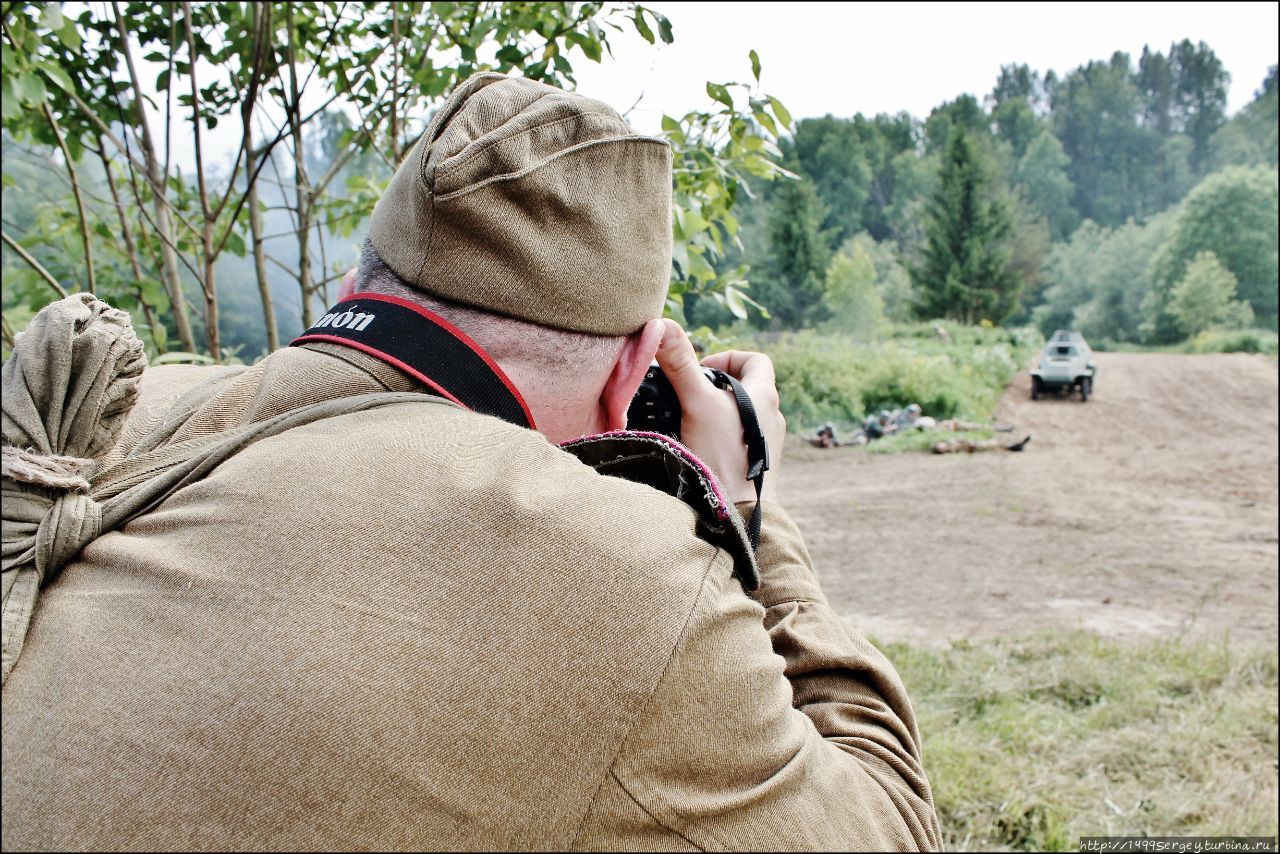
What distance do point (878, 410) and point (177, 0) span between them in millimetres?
17400

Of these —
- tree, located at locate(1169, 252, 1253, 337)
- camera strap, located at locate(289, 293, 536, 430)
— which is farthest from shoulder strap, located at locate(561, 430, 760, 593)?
tree, located at locate(1169, 252, 1253, 337)

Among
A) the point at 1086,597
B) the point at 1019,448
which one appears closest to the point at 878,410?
the point at 1019,448

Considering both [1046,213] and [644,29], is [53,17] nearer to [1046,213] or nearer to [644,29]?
[644,29]

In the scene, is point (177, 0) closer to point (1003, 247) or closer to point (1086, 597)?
point (1086, 597)

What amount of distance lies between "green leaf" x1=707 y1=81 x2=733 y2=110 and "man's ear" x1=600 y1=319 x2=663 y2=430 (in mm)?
1455

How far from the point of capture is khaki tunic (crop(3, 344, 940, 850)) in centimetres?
72

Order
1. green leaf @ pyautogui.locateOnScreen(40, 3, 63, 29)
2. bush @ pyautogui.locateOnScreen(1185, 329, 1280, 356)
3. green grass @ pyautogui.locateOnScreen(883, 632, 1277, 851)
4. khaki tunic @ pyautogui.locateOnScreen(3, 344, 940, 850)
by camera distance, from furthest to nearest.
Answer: bush @ pyautogui.locateOnScreen(1185, 329, 1280, 356) < green grass @ pyautogui.locateOnScreen(883, 632, 1277, 851) < green leaf @ pyautogui.locateOnScreen(40, 3, 63, 29) < khaki tunic @ pyautogui.locateOnScreen(3, 344, 940, 850)

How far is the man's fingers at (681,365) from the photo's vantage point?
4.28 feet

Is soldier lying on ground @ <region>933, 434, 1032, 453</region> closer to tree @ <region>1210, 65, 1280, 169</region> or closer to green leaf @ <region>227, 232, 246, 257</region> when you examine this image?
green leaf @ <region>227, 232, 246, 257</region>

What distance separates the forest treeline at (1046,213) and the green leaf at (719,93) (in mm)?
23629

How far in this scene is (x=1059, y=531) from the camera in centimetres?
987

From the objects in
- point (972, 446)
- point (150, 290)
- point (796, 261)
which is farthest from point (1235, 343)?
point (150, 290)

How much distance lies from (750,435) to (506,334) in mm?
407

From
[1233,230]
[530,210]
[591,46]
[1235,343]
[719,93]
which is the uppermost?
[591,46]
